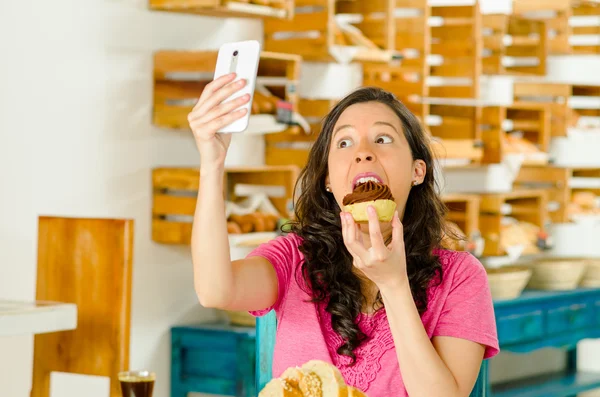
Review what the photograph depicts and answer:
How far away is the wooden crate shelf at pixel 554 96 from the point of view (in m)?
5.41

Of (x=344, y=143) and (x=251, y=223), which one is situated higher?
(x=344, y=143)

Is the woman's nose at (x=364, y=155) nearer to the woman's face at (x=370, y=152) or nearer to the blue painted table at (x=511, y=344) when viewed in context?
the woman's face at (x=370, y=152)

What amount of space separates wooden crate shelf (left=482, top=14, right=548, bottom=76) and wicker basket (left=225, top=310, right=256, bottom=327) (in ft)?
6.22

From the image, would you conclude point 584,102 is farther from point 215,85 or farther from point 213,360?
point 215,85

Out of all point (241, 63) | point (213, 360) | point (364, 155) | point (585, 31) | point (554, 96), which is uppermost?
point (585, 31)

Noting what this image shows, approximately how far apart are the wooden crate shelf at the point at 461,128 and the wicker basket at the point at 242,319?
131 cm

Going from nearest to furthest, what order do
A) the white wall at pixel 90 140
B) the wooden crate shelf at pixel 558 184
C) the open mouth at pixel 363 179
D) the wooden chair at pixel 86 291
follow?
1. the open mouth at pixel 363 179
2. the wooden chair at pixel 86 291
3. the white wall at pixel 90 140
4. the wooden crate shelf at pixel 558 184

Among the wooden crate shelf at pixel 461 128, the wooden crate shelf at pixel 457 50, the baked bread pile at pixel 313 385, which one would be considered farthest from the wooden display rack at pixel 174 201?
the baked bread pile at pixel 313 385

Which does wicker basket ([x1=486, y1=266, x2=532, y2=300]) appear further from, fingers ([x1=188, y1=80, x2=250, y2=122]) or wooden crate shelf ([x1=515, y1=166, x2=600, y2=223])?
fingers ([x1=188, y1=80, x2=250, y2=122])

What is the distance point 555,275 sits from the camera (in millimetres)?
5086

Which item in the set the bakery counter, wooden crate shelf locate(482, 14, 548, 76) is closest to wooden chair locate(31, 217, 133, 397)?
the bakery counter

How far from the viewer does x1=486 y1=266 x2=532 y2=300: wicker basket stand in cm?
457

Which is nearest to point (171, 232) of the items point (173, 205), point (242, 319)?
point (173, 205)

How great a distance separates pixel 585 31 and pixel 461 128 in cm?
134
